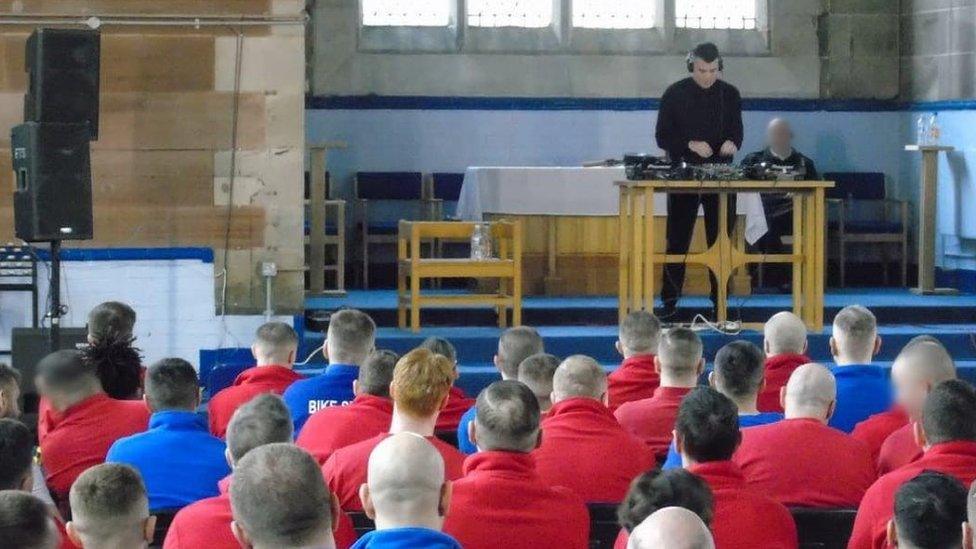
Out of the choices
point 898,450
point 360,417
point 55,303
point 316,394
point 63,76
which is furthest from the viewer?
point 63,76

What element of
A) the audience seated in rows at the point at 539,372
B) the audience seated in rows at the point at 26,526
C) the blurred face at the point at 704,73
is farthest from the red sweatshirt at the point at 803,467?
the blurred face at the point at 704,73

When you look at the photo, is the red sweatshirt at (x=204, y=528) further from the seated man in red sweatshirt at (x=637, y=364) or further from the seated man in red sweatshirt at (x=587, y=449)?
the seated man in red sweatshirt at (x=637, y=364)

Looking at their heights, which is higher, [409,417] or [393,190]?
[393,190]

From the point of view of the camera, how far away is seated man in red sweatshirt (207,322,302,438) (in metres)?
6.00

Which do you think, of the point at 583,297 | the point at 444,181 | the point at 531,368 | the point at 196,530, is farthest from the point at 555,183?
the point at 196,530

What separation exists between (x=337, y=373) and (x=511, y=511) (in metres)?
2.19

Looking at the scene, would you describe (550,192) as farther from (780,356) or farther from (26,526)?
(26,526)

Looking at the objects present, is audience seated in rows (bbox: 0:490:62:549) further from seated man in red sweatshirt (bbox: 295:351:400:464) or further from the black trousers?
the black trousers

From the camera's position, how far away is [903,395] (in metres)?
5.27

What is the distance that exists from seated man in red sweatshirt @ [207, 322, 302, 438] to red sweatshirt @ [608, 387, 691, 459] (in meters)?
1.35

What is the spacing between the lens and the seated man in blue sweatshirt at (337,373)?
231 inches

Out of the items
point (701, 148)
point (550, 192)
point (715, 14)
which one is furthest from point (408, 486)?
point (715, 14)

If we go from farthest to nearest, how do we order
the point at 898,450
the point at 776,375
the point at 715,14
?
the point at 715,14 → the point at 776,375 → the point at 898,450

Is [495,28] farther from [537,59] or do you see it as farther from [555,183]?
[555,183]
